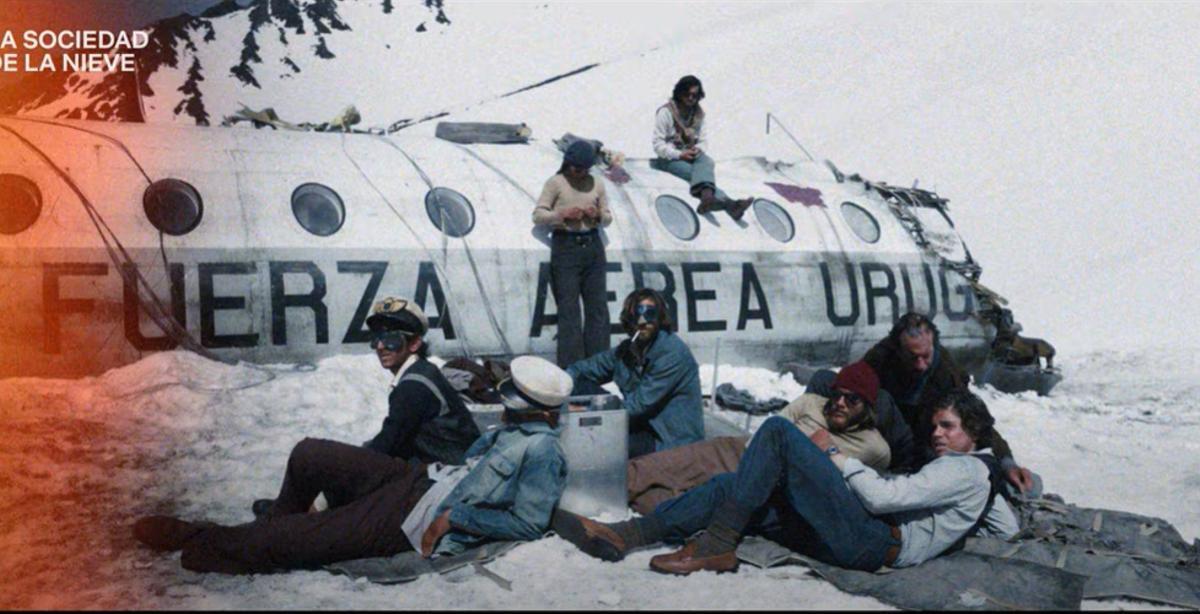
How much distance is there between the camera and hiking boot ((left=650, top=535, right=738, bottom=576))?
543 cm

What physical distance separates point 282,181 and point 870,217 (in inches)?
299

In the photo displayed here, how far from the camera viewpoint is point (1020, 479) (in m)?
6.91

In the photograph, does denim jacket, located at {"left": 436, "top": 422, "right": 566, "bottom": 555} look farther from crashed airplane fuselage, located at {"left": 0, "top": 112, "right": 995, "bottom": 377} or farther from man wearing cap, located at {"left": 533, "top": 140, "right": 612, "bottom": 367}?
crashed airplane fuselage, located at {"left": 0, "top": 112, "right": 995, "bottom": 377}

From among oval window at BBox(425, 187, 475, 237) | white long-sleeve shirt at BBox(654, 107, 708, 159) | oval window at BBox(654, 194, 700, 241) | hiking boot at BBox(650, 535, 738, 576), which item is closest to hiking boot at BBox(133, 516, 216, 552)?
hiking boot at BBox(650, 535, 738, 576)

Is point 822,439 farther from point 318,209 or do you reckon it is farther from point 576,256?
point 318,209

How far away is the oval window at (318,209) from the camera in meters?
9.89

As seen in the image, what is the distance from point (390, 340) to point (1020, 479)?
158 inches

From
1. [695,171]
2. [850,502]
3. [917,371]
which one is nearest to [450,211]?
[695,171]

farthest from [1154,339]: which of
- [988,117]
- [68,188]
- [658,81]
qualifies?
[658,81]

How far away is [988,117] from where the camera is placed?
36281 mm

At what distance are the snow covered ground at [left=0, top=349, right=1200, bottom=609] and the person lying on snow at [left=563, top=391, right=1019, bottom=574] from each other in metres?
0.16

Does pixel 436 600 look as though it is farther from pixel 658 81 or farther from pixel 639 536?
pixel 658 81

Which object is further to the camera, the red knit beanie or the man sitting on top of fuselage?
the man sitting on top of fuselage
